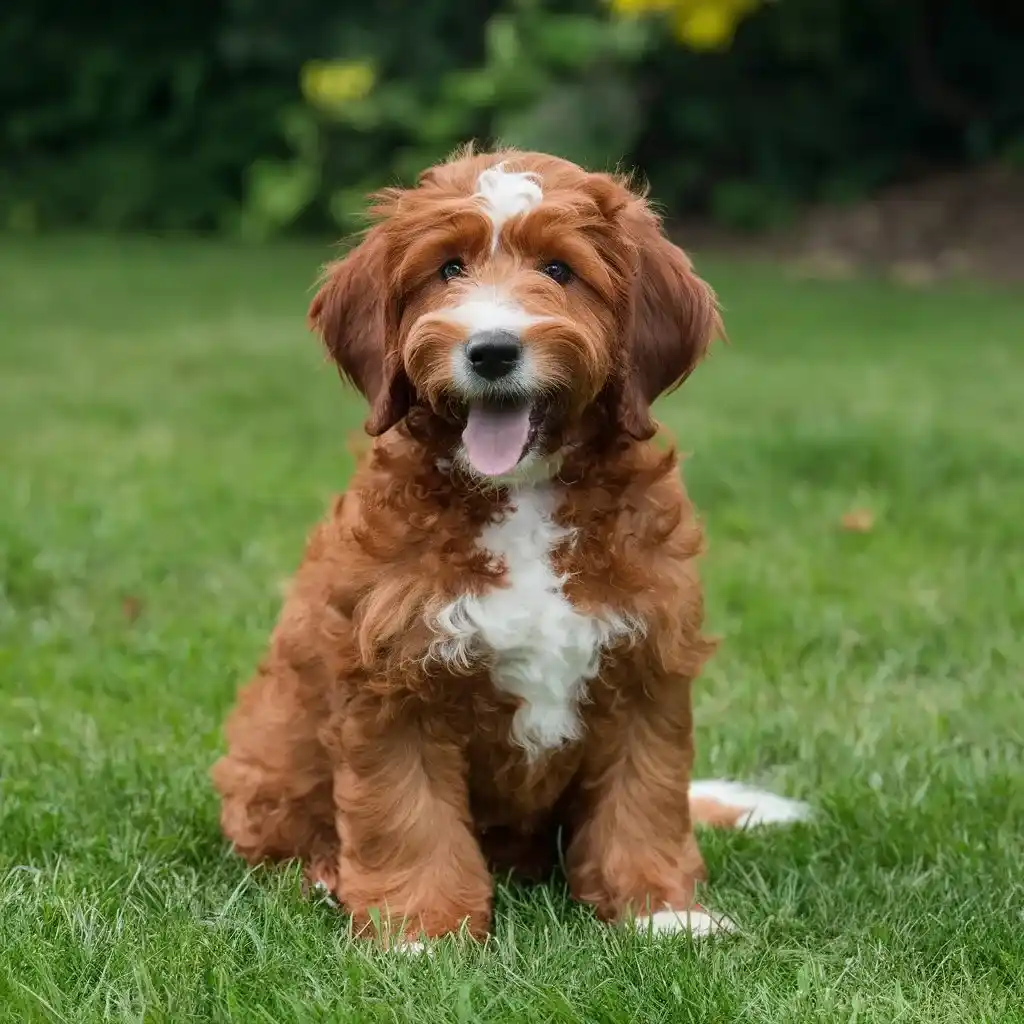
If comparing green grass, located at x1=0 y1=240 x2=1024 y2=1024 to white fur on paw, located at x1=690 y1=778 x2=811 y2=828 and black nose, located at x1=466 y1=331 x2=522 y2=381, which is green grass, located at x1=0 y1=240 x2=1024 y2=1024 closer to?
white fur on paw, located at x1=690 y1=778 x2=811 y2=828

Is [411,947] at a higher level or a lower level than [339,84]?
higher

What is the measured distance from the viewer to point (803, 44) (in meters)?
20.1

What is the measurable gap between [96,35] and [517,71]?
28.6 feet

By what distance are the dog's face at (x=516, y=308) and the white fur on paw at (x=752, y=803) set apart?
48.4 inches

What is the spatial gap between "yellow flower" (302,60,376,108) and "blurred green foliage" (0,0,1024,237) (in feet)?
0.11

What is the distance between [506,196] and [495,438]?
1.69 feet

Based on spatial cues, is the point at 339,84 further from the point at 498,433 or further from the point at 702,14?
the point at 498,433

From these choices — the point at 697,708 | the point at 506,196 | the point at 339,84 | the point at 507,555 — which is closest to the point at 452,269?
the point at 506,196

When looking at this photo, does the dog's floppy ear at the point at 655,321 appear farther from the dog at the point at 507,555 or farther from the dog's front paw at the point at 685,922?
the dog's front paw at the point at 685,922

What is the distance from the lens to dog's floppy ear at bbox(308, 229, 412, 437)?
344cm

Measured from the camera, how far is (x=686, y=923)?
3.32m

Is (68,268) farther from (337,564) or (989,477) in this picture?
(337,564)

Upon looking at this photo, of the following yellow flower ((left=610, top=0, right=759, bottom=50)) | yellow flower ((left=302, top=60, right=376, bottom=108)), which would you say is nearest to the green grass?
yellow flower ((left=610, top=0, right=759, bottom=50))

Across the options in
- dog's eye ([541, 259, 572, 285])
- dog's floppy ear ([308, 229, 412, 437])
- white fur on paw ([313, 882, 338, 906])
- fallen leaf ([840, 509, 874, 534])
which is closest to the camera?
dog's eye ([541, 259, 572, 285])
